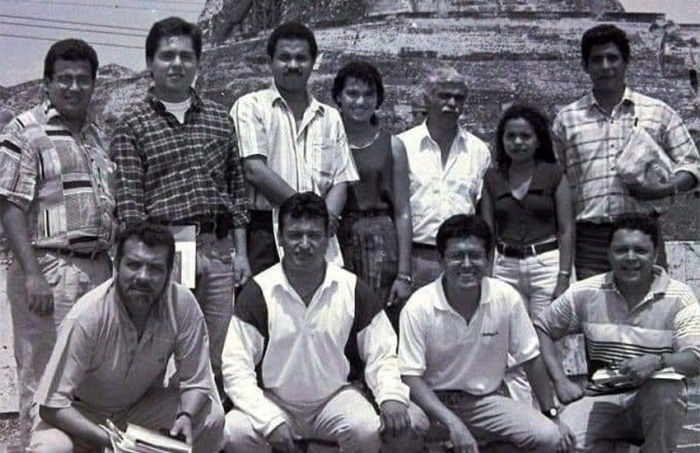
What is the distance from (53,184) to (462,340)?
1925mm

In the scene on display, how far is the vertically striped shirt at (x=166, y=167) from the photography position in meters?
4.98

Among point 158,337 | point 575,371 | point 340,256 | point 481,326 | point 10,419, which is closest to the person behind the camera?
point 158,337

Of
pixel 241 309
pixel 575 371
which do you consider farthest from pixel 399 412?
pixel 575 371

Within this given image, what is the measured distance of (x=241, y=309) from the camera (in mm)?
4840

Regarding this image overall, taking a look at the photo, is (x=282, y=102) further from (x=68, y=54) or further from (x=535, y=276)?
(x=535, y=276)

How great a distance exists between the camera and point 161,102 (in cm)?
510

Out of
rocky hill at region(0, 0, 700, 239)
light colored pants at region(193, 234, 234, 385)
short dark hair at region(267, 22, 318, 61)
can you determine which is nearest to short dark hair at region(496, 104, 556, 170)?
short dark hair at region(267, 22, 318, 61)

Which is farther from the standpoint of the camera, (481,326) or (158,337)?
(481,326)

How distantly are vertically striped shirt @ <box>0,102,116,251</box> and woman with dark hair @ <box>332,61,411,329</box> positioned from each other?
3.99 ft

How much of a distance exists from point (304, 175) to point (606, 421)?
5.94 feet

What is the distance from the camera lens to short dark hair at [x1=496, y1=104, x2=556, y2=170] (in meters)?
5.61

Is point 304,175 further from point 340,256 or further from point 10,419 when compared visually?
point 10,419

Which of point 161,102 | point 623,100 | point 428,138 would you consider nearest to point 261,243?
point 161,102

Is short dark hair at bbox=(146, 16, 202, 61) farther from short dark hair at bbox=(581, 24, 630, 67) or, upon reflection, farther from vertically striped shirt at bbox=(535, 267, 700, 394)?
vertically striped shirt at bbox=(535, 267, 700, 394)
